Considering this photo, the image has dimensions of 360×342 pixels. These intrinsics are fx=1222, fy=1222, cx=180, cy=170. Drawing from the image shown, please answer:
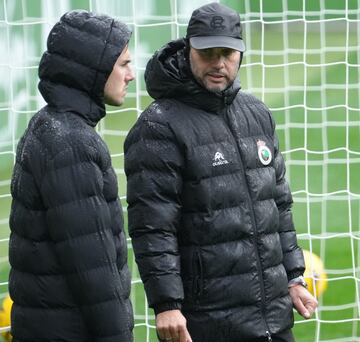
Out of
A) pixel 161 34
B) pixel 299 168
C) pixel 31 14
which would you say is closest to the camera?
pixel 31 14

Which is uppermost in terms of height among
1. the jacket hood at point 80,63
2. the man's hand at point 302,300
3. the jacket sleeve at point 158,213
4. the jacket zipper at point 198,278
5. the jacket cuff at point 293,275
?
the jacket hood at point 80,63

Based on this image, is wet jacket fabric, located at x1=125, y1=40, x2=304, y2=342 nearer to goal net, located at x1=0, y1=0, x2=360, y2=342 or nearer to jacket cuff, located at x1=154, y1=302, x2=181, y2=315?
jacket cuff, located at x1=154, y1=302, x2=181, y2=315

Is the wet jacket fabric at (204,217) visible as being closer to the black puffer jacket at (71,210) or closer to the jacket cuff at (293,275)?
the jacket cuff at (293,275)

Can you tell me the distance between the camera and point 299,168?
885 cm

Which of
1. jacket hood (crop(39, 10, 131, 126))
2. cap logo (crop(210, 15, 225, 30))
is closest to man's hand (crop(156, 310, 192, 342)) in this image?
jacket hood (crop(39, 10, 131, 126))

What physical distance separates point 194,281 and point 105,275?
811mm

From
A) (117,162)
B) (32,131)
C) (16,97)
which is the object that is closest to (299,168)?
(117,162)

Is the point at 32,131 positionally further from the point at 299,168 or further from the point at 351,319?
the point at 299,168

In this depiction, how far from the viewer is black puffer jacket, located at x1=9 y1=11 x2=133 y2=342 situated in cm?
356

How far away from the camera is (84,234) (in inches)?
140

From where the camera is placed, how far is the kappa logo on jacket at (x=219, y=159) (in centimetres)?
436

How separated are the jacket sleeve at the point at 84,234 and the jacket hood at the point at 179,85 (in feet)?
3.00

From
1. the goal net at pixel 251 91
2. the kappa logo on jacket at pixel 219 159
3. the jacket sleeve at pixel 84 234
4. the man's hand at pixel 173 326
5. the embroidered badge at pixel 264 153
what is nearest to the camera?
the jacket sleeve at pixel 84 234

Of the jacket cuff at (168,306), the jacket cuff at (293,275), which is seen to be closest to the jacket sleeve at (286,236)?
the jacket cuff at (293,275)
